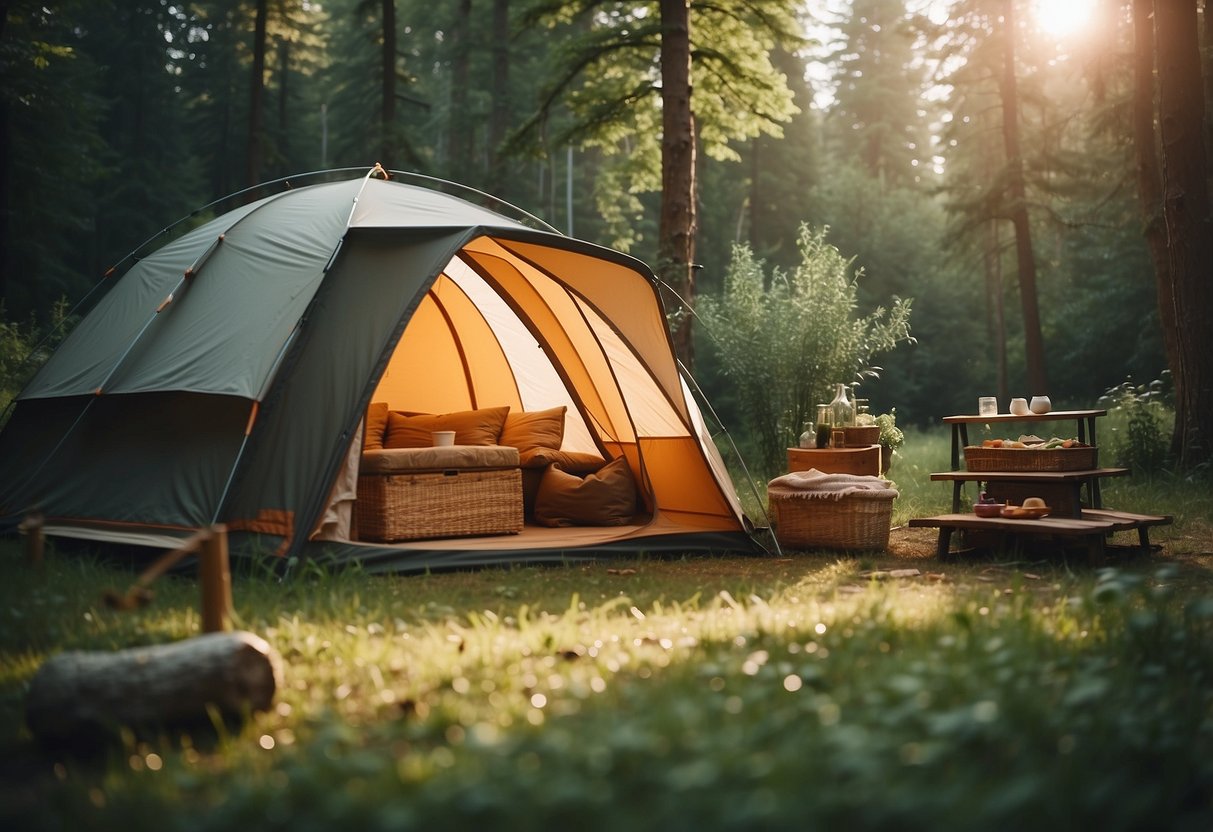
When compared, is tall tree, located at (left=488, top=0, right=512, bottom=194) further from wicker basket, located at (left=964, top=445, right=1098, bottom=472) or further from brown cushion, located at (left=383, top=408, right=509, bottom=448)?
wicker basket, located at (left=964, top=445, right=1098, bottom=472)

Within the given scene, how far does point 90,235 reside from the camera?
21891 mm

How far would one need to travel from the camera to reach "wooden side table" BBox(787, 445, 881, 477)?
6.38 meters

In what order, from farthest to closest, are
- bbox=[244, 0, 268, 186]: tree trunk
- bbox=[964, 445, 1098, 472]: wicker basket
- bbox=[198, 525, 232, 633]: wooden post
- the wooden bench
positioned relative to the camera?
bbox=[244, 0, 268, 186]: tree trunk
bbox=[964, 445, 1098, 472]: wicker basket
the wooden bench
bbox=[198, 525, 232, 633]: wooden post

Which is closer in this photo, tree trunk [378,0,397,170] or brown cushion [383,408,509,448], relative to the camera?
brown cushion [383,408,509,448]

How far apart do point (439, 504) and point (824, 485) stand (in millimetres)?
2103

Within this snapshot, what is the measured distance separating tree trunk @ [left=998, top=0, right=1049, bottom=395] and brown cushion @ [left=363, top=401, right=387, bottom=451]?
1096cm

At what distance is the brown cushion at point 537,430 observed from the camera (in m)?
6.91

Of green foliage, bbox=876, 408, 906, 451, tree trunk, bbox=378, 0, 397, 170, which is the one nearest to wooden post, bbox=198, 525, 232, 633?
green foliage, bbox=876, 408, 906, 451

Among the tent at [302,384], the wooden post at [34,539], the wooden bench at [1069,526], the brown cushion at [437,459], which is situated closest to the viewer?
the wooden post at [34,539]

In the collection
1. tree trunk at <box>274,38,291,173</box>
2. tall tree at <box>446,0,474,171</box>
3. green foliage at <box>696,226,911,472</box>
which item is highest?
tree trunk at <box>274,38,291,173</box>

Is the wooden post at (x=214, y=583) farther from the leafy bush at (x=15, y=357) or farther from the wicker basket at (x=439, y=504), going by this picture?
the leafy bush at (x=15, y=357)

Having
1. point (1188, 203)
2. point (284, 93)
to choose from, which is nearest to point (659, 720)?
point (1188, 203)

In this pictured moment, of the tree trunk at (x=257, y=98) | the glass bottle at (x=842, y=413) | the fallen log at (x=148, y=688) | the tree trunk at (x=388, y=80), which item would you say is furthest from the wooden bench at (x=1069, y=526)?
the tree trunk at (x=257, y=98)

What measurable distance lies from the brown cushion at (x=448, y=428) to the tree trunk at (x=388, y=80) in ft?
28.1
